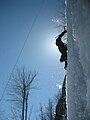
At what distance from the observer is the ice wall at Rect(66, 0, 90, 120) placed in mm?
1702

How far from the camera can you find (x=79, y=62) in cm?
182

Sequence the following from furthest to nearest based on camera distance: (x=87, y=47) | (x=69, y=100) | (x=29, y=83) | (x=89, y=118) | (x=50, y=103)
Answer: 1. (x=50, y=103)
2. (x=29, y=83)
3. (x=69, y=100)
4. (x=87, y=47)
5. (x=89, y=118)

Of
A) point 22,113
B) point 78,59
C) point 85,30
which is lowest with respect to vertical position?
point 22,113

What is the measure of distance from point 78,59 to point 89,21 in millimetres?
269

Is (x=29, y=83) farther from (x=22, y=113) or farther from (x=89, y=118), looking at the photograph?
(x=89, y=118)

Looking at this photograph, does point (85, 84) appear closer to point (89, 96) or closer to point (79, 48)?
point (89, 96)

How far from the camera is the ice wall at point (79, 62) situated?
1702mm

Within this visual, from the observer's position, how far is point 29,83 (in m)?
27.2

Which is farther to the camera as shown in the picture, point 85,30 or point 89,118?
point 85,30

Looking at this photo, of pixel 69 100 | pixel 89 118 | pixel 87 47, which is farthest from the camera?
pixel 69 100

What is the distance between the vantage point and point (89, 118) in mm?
1631

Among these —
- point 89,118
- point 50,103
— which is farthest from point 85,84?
point 50,103

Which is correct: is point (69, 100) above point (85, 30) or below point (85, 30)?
below

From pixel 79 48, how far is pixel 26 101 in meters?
26.0
